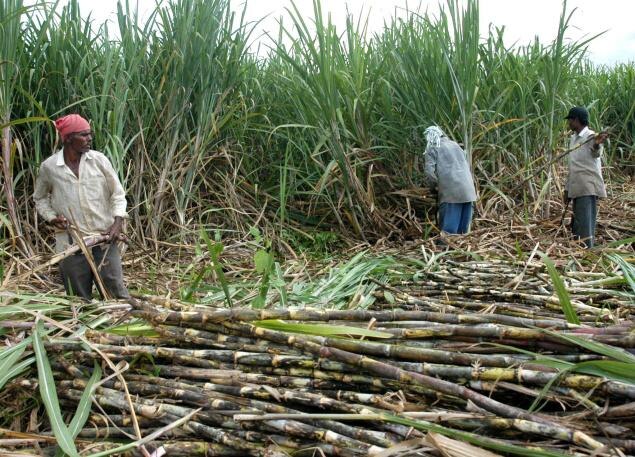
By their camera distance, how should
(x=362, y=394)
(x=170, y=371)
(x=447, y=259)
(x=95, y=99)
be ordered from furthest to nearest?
1. (x=95, y=99)
2. (x=447, y=259)
3. (x=170, y=371)
4. (x=362, y=394)

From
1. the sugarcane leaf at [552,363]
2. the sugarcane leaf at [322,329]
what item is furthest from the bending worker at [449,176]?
the sugarcane leaf at [552,363]

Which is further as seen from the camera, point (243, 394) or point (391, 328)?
point (391, 328)

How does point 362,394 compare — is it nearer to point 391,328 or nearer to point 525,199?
point 391,328

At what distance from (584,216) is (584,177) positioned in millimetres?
324

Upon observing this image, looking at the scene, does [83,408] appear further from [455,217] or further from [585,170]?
[585,170]

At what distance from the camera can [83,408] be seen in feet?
4.56

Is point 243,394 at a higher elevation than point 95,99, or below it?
below

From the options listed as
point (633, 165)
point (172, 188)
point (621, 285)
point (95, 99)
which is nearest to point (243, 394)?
point (621, 285)

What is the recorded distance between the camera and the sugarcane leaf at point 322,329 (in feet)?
4.94

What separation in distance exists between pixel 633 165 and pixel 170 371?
27.9 feet

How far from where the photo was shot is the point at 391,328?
159 centimetres

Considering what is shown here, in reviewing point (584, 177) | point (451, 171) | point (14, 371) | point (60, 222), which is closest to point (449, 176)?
point (451, 171)

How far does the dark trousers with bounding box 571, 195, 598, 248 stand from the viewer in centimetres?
494

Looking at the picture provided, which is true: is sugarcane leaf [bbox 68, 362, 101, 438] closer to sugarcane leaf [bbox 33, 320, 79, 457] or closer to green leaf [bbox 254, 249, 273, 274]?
sugarcane leaf [bbox 33, 320, 79, 457]
